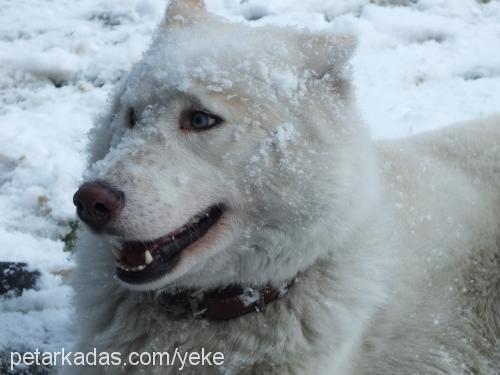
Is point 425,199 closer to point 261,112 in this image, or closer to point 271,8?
point 261,112

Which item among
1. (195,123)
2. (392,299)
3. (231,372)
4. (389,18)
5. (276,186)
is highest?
(195,123)

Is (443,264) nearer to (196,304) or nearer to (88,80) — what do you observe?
(196,304)

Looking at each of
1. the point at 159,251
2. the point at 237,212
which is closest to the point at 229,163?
the point at 237,212

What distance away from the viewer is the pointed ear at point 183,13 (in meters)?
2.83

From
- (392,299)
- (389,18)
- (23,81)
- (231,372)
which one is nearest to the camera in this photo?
(231,372)

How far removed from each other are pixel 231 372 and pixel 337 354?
1.43 feet

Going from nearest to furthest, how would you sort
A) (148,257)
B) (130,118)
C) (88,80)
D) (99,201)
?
(99,201) → (148,257) → (130,118) → (88,80)

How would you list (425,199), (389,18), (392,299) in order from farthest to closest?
(389,18) < (425,199) < (392,299)

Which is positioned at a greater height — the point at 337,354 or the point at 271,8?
the point at 337,354

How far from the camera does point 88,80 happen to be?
5574mm

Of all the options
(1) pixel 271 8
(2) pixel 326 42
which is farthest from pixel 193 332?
(1) pixel 271 8

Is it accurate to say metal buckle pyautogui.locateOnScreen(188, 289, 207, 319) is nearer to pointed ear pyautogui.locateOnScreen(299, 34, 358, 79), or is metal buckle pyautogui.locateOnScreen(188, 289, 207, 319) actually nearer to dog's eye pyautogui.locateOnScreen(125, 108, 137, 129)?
dog's eye pyautogui.locateOnScreen(125, 108, 137, 129)

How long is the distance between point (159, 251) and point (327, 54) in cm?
98

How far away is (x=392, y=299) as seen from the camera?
3.13 metres
